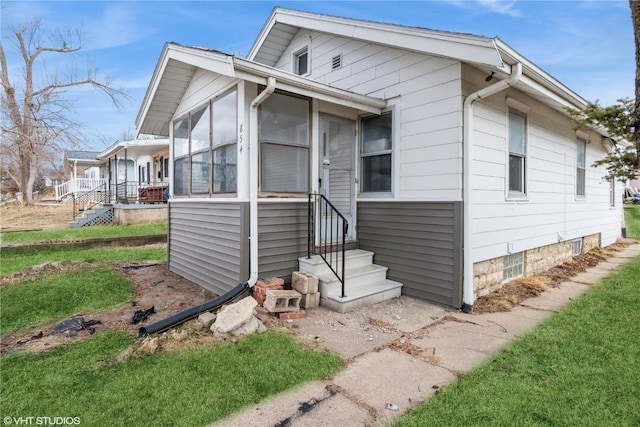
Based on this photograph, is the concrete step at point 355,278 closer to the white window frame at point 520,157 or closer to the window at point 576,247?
the white window frame at point 520,157

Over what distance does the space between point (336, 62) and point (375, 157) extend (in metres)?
2.19

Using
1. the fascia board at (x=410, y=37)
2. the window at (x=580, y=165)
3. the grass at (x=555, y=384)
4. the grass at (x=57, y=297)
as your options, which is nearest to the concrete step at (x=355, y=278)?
the grass at (x=555, y=384)

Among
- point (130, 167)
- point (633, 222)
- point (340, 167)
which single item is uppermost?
point (130, 167)

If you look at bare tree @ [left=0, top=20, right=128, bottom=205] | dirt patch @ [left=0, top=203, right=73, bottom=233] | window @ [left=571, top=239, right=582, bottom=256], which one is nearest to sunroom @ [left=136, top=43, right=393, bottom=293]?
window @ [left=571, top=239, right=582, bottom=256]

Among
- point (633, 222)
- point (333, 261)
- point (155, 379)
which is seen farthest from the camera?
point (633, 222)

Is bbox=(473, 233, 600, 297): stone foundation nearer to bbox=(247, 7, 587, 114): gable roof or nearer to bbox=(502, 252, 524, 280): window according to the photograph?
bbox=(502, 252, 524, 280): window

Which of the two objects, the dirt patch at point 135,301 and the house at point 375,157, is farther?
the house at point 375,157

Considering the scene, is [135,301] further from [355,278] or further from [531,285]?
[531,285]

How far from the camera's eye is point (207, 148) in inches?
217

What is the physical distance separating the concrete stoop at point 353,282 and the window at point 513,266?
1.82 meters

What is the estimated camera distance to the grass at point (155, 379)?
7.63ft

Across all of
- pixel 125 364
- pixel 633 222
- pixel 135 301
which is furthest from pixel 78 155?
pixel 633 222

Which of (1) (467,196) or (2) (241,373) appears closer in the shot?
→ (2) (241,373)

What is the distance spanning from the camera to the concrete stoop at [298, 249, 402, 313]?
4496 mm
